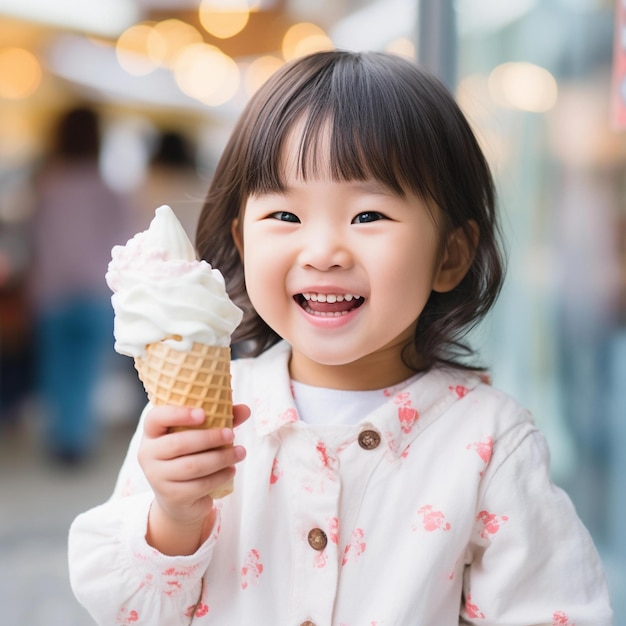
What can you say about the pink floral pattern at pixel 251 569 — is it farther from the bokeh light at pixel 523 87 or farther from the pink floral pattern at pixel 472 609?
the bokeh light at pixel 523 87

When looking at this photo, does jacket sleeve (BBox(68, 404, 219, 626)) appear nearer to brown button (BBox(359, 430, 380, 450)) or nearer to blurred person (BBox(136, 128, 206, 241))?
brown button (BBox(359, 430, 380, 450))

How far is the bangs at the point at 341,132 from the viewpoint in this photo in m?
1.19

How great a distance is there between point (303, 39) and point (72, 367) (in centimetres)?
233

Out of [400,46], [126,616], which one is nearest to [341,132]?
[126,616]

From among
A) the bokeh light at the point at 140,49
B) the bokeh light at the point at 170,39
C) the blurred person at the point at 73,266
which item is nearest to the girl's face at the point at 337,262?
the blurred person at the point at 73,266

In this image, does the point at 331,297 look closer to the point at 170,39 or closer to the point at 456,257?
the point at 456,257

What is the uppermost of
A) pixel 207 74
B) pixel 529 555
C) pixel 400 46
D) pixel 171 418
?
pixel 207 74

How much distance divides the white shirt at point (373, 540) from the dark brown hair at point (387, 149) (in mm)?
203

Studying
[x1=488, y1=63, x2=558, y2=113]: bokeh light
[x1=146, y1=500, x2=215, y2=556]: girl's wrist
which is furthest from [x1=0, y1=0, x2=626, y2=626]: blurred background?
[x1=146, y1=500, x2=215, y2=556]: girl's wrist

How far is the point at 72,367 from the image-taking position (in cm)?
488

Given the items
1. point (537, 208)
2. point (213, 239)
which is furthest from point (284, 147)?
point (537, 208)

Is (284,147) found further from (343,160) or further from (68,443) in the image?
(68,443)

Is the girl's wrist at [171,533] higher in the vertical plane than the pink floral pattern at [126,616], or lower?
higher

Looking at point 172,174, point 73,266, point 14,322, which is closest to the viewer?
point 73,266
